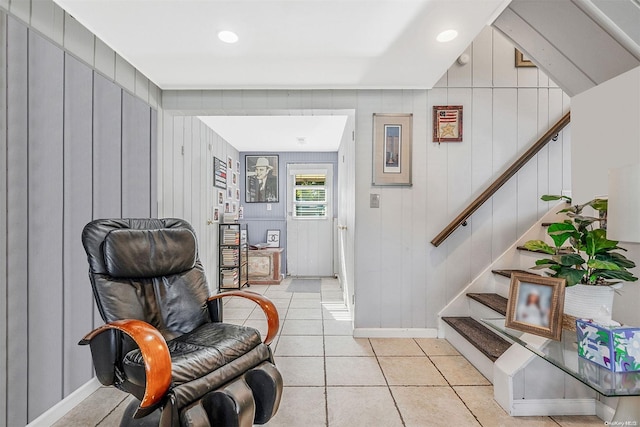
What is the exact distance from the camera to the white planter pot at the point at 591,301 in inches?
54.9

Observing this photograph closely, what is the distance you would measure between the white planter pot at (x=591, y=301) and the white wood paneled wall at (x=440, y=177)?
1.47 m

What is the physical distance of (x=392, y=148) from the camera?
2.90 meters

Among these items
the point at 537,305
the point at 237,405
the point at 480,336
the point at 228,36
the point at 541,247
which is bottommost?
the point at 480,336

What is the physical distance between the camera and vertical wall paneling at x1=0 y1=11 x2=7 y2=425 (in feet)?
Result: 4.79

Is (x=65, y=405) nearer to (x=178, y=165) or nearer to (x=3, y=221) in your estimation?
(x=3, y=221)

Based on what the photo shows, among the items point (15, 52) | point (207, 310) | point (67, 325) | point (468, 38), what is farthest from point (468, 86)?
point (67, 325)

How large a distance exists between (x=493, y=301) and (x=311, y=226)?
143 inches

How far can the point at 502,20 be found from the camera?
78.9 inches

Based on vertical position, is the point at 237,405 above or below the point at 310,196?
below

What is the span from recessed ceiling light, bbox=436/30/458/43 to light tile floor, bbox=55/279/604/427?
Answer: 2.23 meters

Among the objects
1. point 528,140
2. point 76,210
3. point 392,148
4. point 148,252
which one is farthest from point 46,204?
point 528,140

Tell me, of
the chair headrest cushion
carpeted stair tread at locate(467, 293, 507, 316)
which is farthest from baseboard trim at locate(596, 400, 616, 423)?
the chair headrest cushion

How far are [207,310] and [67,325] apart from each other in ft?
2.50

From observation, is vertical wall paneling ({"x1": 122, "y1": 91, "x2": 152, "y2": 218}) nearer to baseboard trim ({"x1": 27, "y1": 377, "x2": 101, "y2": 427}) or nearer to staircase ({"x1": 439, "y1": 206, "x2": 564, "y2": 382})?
baseboard trim ({"x1": 27, "y1": 377, "x2": 101, "y2": 427})
